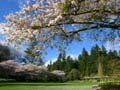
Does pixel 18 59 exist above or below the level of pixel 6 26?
above

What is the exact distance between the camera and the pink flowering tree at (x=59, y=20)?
28.3 feet

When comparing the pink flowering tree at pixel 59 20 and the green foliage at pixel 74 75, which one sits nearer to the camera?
the pink flowering tree at pixel 59 20

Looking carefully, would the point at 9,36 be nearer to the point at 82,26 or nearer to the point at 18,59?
the point at 82,26

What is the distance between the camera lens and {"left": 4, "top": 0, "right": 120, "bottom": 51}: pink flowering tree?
8.63 metres

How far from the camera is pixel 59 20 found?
877 centimetres

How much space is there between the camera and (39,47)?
10.6 m

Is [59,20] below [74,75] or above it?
below

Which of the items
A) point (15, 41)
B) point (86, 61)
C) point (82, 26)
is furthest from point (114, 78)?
point (86, 61)

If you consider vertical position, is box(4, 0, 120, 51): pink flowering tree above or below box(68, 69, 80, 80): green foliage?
below

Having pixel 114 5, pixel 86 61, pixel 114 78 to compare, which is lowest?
pixel 114 78

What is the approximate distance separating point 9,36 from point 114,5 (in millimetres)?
3452

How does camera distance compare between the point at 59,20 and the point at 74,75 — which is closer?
the point at 59,20

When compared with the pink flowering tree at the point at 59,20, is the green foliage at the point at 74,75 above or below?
above

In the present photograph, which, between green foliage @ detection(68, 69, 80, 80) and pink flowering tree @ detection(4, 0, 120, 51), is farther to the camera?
green foliage @ detection(68, 69, 80, 80)
